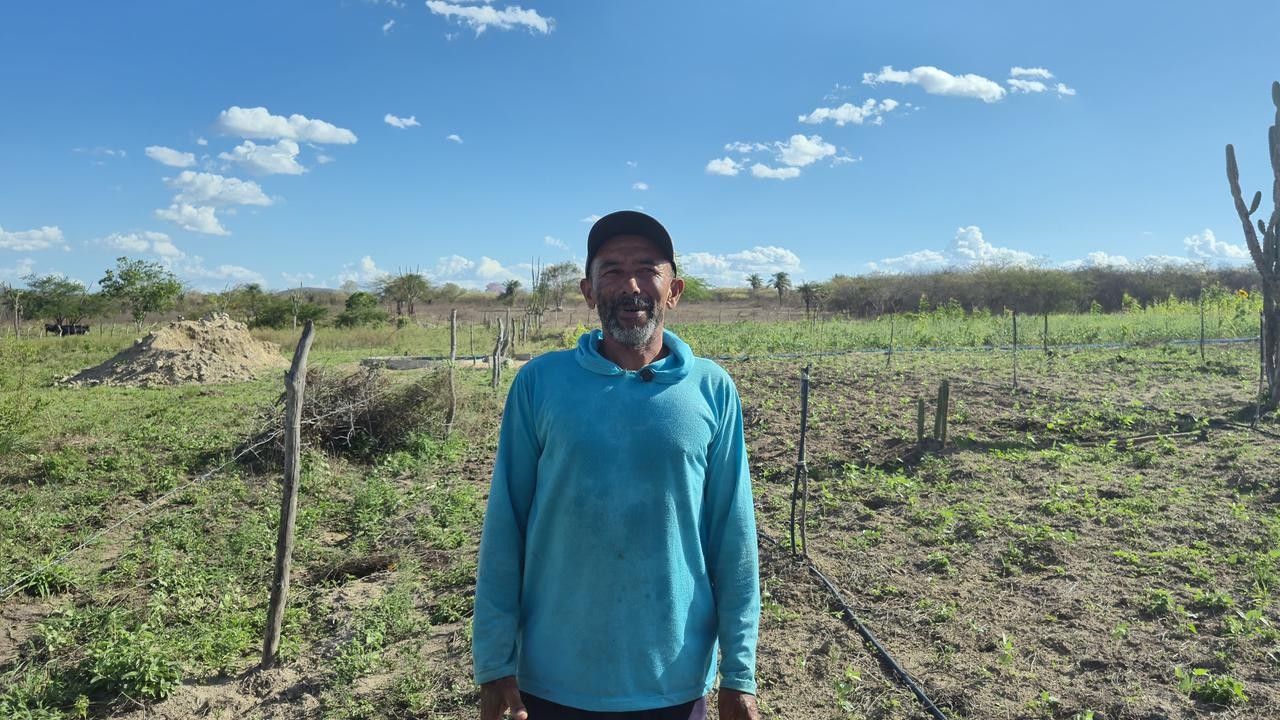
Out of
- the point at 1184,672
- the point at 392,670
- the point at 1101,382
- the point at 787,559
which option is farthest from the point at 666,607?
the point at 1101,382

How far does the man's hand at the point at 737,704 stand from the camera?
1494 millimetres

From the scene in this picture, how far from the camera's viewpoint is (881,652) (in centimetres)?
335

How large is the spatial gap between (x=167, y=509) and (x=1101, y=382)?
11779 millimetres

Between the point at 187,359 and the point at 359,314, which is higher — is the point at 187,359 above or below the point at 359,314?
below

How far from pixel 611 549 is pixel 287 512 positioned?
2.61 m

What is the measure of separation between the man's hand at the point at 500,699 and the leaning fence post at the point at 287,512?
2.28m

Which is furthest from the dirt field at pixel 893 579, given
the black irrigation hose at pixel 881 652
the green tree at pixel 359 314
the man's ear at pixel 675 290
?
the green tree at pixel 359 314

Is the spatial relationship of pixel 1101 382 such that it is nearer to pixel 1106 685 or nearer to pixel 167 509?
pixel 1106 685

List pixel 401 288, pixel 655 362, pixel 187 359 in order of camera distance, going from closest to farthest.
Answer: pixel 655 362 → pixel 187 359 → pixel 401 288

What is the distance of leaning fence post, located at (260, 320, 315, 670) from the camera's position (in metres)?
3.32

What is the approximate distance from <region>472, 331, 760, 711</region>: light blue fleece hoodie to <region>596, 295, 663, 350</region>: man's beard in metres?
0.07

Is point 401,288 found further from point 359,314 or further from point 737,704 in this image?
point 737,704

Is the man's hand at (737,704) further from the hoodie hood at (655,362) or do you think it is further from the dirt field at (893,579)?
the dirt field at (893,579)

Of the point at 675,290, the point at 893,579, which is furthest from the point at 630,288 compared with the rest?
the point at 893,579
